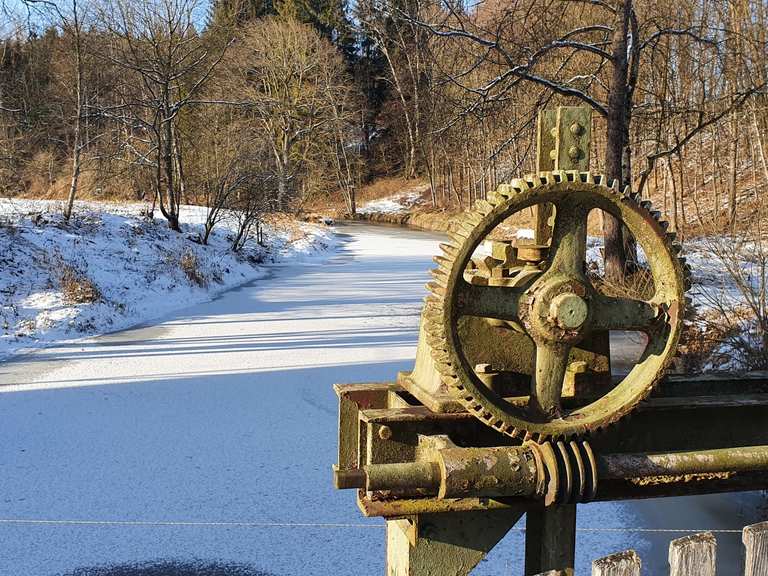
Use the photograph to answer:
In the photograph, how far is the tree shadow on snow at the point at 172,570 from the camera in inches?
146

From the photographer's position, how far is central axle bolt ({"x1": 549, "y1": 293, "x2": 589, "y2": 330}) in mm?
1846

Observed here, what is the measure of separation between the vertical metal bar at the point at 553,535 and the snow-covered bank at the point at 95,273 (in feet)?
26.0

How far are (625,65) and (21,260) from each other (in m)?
9.11

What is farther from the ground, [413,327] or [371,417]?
[371,417]

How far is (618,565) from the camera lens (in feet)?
4.98

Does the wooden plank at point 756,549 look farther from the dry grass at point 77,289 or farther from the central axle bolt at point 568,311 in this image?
the dry grass at point 77,289

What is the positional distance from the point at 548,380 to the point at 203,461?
376 centimetres

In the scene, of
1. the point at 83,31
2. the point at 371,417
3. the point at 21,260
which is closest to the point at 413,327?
the point at 21,260

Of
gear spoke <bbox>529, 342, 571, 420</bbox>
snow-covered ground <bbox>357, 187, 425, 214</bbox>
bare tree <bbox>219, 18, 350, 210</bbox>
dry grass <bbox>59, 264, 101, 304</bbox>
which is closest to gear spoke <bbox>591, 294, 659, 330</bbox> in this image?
gear spoke <bbox>529, 342, 571, 420</bbox>

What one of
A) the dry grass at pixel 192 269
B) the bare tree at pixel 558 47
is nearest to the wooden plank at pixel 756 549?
the bare tree at pixel 558 47

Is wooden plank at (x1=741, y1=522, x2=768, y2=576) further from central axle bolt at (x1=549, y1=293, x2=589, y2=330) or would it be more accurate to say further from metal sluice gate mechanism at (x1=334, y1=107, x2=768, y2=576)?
central axle bolt at (x1=549, y1=293, x2=589, y2=330)

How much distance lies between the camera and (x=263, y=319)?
34.6 ft

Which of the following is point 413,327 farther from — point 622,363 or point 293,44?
point 293,44

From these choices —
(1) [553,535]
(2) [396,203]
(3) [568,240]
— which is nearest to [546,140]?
(3) [568,240]
